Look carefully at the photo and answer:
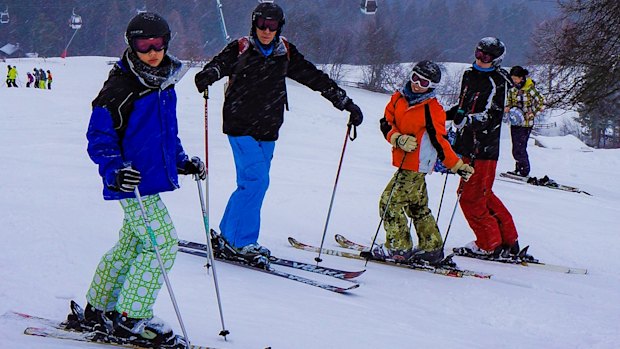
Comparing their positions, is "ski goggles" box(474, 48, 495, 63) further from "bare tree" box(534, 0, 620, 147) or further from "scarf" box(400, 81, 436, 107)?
"bare tree" box(534, 0, 620, 147)

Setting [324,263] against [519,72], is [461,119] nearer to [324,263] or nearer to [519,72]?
[324,263]

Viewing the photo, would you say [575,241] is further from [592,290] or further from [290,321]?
[290,321]

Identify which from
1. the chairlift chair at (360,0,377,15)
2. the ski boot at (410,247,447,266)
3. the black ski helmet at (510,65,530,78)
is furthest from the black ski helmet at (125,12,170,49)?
the chairlift chair at (360,0,377,15)

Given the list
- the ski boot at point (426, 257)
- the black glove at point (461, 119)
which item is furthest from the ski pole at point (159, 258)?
the black glove at point (461, 119)

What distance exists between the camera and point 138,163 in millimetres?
2980

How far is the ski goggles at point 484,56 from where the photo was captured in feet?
18.4

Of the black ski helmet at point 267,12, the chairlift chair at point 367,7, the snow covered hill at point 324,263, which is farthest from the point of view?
the chairlift chair at point 367,7

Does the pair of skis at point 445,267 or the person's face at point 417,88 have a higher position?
the person's face at point 417,88

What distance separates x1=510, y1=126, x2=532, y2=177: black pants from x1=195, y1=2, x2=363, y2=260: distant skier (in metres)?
7.68

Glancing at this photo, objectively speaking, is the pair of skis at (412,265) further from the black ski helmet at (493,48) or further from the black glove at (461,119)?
the black ski helmet at (493,48)

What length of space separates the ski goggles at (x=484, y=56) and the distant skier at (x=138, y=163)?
3.36m

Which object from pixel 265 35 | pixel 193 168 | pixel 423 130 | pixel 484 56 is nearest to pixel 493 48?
pixel 484 56

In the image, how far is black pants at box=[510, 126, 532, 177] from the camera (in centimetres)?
1154

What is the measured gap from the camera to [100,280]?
124 inches
